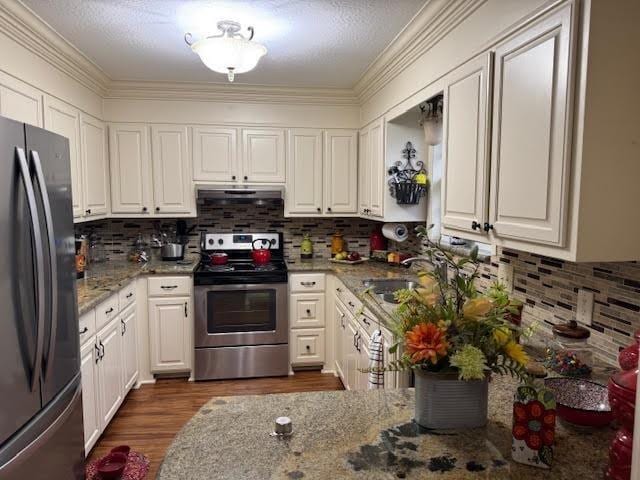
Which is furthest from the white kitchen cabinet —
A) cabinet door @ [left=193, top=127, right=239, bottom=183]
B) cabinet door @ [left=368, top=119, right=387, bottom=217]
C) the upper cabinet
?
cabinet door @ [left=193, top=127, right=239, bottom=183]

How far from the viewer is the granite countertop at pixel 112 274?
2439mm

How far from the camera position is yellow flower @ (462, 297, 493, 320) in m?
1.00

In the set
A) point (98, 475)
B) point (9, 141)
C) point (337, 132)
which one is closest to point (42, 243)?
point (9, 141)

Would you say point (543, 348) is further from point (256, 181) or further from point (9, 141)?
point (256, 181)

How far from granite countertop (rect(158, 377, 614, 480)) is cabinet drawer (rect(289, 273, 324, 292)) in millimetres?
2273

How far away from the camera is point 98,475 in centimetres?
218

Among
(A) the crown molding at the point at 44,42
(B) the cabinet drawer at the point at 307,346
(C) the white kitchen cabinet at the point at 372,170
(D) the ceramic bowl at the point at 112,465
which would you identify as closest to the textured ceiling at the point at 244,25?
(A) the crown molding at the point at 44,42

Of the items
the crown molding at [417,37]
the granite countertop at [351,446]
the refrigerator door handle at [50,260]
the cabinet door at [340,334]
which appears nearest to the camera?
the granite countertop at [351,446]

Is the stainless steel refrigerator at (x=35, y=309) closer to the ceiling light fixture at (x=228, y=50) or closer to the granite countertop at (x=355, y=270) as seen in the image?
the ceiling light fixture at (x=228, y=50)

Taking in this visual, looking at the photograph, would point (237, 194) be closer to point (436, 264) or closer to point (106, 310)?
point (106, 310)

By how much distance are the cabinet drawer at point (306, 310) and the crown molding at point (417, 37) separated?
5.61 feet

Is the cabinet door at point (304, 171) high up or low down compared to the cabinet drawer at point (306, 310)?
up

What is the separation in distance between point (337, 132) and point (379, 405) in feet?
9.53

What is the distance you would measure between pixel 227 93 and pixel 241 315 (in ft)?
6.05
